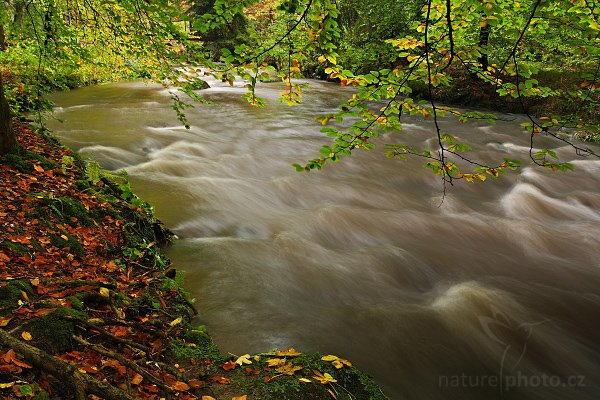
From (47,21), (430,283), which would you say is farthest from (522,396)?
(47,21)

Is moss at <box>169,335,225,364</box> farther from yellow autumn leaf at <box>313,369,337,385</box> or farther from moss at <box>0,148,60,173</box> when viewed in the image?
moss at <box>0,148,60,173</box>

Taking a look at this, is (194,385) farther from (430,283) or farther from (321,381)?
(430,283)

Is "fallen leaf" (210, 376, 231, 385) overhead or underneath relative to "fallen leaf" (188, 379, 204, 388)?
underneath

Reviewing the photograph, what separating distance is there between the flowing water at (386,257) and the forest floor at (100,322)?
2.36 ft

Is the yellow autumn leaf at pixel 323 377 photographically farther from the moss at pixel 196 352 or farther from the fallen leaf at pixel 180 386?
the fallen leaf at pixel 180 386

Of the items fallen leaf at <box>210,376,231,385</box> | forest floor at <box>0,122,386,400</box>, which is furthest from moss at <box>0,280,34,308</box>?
fallen leaf at <box>210,376,231,385</box>

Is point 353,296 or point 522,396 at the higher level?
point 353,296

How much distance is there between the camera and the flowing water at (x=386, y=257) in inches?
158

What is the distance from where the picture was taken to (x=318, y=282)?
5.17 meters

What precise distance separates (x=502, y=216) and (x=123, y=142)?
8.52 meters

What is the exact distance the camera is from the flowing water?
4004mm

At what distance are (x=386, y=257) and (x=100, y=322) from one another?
4.25 meters

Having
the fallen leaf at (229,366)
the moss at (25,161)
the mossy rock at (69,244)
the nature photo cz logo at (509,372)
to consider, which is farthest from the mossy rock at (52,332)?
the nature photo cz logo at (509,372)

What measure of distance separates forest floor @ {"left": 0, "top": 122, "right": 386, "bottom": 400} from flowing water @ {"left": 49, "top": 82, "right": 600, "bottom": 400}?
2.36ft
